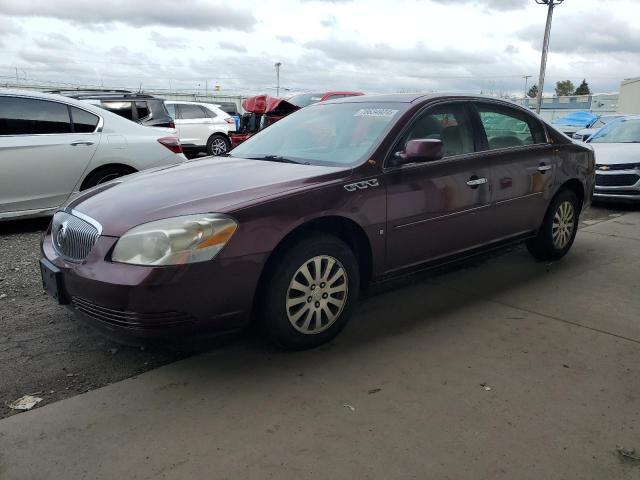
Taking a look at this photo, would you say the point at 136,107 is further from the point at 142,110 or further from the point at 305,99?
the point at 305,99

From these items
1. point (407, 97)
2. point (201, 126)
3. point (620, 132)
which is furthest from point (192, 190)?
point (201, 126)

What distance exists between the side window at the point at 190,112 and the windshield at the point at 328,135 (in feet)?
35.5

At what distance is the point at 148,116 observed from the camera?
923 cm

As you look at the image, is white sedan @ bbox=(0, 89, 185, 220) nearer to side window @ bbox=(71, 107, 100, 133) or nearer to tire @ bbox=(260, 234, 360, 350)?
side window @ bbox=(71, 107, 100, 133)

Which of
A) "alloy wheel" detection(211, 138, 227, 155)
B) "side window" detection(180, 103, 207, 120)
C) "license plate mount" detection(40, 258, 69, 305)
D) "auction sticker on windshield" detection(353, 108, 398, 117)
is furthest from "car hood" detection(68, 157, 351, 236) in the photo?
"alloy wheel" detection(211, 138, 227, 155)

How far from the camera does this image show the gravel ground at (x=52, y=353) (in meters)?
2.85

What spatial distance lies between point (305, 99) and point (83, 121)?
8378 mm

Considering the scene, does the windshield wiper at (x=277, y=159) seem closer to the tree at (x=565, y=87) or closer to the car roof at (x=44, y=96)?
the car roof at (x=44, y=96)

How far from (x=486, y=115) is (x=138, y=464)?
3.49 m

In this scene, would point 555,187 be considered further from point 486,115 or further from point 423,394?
point 423,394

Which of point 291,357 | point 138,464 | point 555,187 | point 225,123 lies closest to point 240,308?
point 291,357

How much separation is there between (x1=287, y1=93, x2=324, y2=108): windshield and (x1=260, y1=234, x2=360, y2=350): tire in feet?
34.9

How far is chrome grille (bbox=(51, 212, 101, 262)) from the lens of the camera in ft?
9.47

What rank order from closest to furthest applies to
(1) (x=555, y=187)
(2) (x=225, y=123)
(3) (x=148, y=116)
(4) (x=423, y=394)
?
(4) (x=423, y=394)
(1) (x=555, y=187)
(3) (x=148, y=116)
(2) (x=225, y=123)
